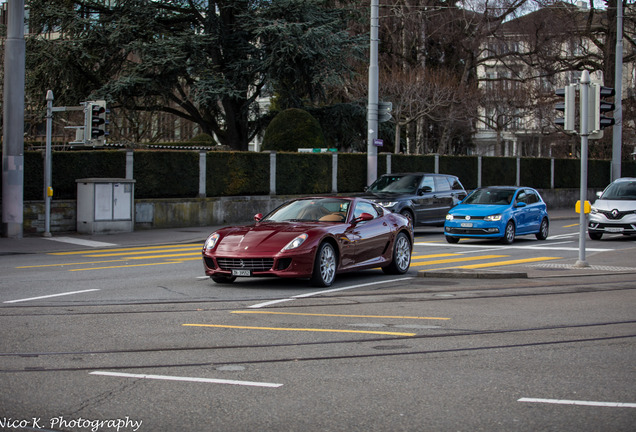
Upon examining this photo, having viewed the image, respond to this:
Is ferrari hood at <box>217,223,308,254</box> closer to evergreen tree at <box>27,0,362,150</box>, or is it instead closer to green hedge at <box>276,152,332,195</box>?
green hedge at <box>276,152,332,195</box>

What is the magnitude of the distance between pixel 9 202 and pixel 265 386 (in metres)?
18.4

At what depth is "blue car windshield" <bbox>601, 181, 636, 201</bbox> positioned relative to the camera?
79.8 ft

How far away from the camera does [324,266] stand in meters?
13.1

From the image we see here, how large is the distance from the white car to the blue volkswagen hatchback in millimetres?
1425

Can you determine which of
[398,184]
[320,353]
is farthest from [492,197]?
[320,353]

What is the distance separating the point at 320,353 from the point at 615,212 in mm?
17814

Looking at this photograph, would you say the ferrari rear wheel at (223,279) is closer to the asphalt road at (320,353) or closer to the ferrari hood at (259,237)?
the asphalt road at (320,353)

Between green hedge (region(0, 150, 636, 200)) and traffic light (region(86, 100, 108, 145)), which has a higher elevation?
traffic light (region(86, 100, 108, 145))

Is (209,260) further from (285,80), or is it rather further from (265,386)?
(285,80)

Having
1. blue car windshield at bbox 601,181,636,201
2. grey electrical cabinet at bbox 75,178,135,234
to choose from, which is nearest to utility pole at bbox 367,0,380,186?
blue car windshield at bbox 601,181,636,201

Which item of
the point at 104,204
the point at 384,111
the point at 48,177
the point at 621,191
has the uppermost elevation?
the point at 384,111

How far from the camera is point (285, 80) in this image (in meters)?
41.2

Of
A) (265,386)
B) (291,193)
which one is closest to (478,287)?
(265,386)

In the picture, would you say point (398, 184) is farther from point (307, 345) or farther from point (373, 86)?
point (307, 345)
